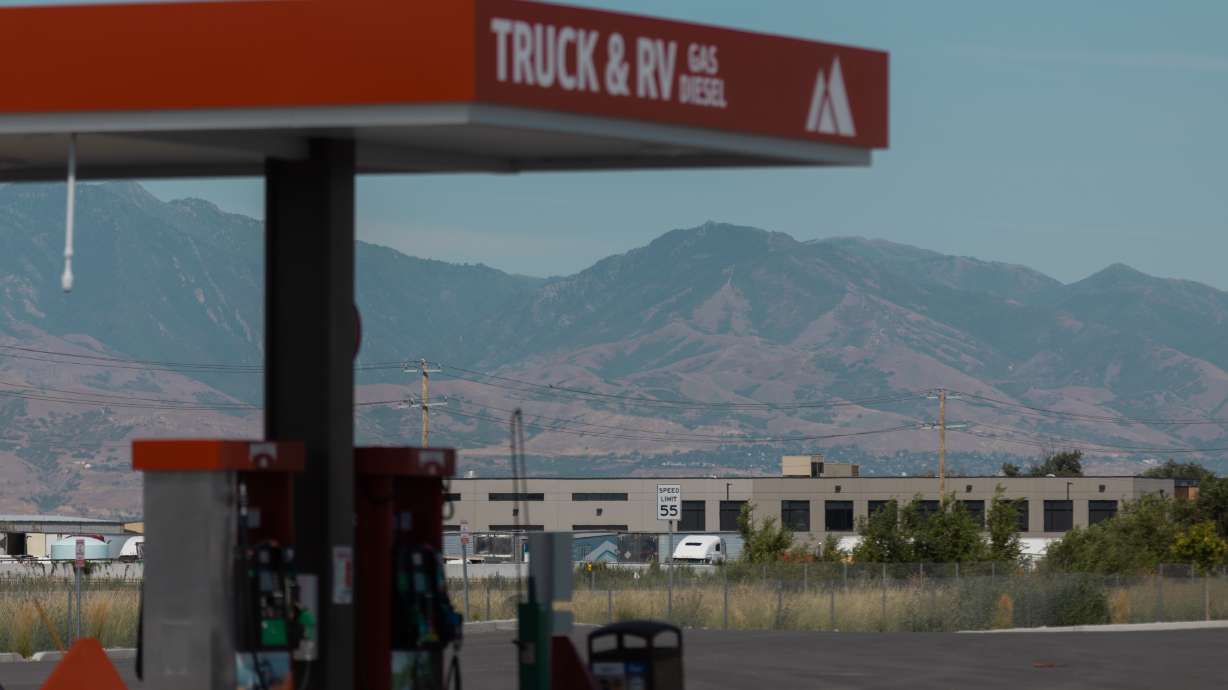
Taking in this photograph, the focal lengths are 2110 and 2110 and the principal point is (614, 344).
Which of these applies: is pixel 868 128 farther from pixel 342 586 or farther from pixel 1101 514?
pixel 1101 514

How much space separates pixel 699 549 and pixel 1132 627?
55072 mm

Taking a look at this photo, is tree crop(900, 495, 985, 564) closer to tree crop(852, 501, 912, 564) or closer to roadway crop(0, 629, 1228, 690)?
tree crop(852, 501, 912, 564)

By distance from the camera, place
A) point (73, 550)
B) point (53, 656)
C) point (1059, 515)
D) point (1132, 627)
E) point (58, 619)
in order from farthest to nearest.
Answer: point (1059, 515)
point (73, 550)
point (1132, 627)
point (58, 619)
point (53, 656)

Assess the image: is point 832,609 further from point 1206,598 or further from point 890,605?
point 1206,598

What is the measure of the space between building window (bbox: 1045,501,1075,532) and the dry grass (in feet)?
333

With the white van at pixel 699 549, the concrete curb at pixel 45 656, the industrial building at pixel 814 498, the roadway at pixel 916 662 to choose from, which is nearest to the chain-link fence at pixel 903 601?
the roadway at pixel 916 662

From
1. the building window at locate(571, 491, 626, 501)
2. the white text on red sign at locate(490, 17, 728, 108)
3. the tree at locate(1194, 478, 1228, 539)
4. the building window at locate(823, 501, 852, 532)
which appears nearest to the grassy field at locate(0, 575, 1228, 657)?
the white text on red sign at locate(490, 17, 728, 108)

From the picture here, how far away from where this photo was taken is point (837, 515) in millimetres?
140125

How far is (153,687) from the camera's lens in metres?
14.2

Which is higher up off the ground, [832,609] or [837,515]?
[837,515]

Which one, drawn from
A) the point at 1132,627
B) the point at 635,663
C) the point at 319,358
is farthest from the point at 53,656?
Result: the point at 1132,627

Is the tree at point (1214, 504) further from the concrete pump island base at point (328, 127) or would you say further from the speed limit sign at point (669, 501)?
the concrete pump island base at point (328, 127)

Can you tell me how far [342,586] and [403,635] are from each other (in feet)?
2.89

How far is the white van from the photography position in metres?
99.4
